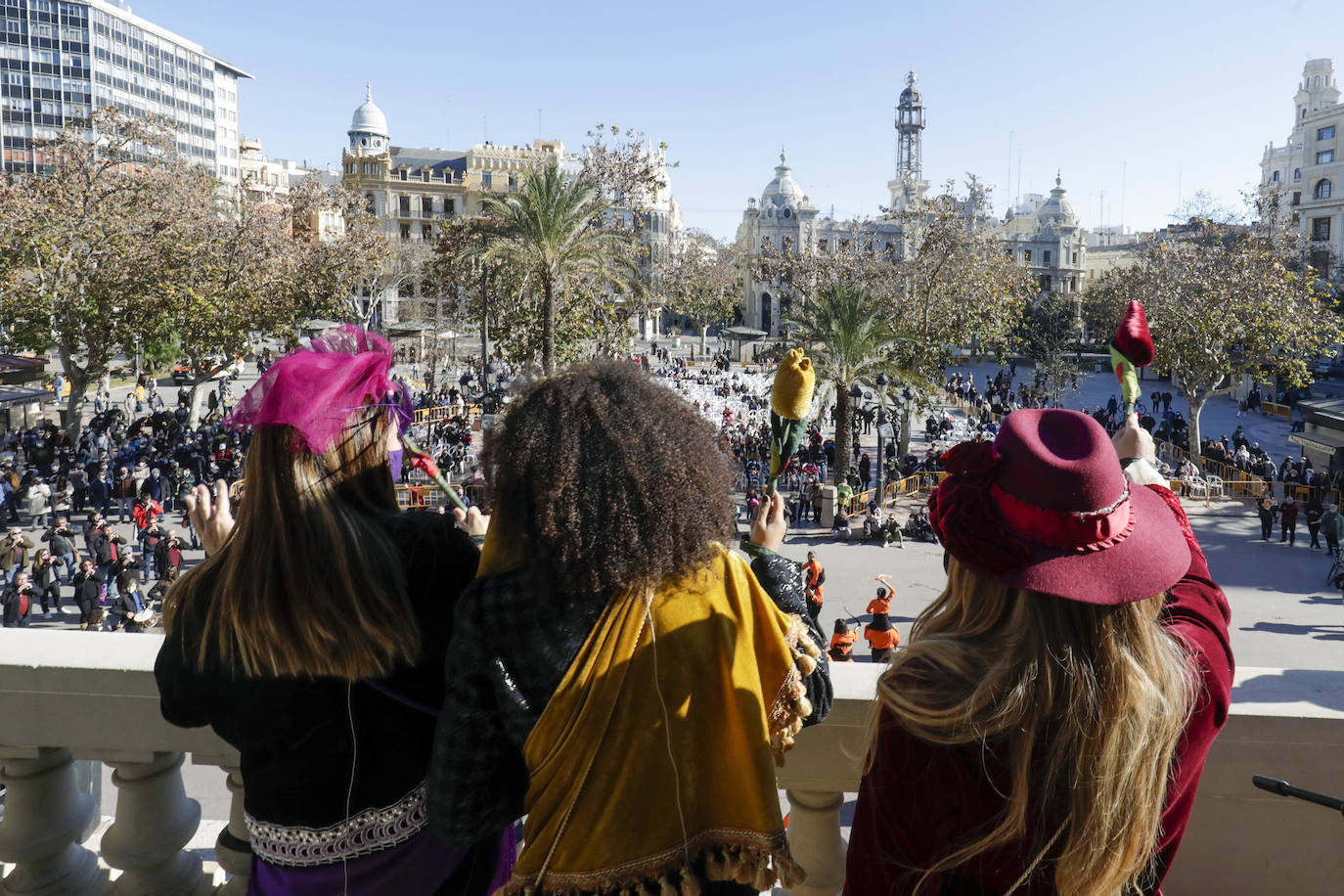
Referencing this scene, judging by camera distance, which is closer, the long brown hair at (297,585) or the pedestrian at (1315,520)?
the long brown hair at (297,585)

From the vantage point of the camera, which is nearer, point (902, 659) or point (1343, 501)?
point (902, 659)

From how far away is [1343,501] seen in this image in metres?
20.6

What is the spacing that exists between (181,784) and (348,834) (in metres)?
0.80

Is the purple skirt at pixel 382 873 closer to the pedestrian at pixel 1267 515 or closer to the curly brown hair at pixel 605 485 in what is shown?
the curly brown hair at pixel 605 485

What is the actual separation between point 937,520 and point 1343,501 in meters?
23.3

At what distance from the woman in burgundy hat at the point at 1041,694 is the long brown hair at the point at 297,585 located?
818mm

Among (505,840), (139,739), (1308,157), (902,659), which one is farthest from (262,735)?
(1308,157)

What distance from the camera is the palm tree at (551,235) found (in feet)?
61.0

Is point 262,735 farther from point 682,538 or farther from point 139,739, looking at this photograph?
point 682,538

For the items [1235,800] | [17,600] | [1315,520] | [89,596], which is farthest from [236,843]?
[1315,520]

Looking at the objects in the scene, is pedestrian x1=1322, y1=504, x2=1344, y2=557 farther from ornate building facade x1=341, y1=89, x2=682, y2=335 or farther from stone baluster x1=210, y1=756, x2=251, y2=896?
ornate building facade x1=341, y1=89, x2=682, y2=335

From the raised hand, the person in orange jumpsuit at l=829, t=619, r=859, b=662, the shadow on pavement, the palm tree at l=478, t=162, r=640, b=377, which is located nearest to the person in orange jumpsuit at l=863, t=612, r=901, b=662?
the person in orange jumpsuit at l=829, t=619, r=859, b=662

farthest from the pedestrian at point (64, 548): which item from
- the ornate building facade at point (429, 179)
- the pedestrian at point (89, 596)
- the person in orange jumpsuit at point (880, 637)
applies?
the ornate building facade at point (429, 179)

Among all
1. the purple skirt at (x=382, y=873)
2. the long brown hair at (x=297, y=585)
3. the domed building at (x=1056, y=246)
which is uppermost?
the domed building at (x=1056, y=246)
